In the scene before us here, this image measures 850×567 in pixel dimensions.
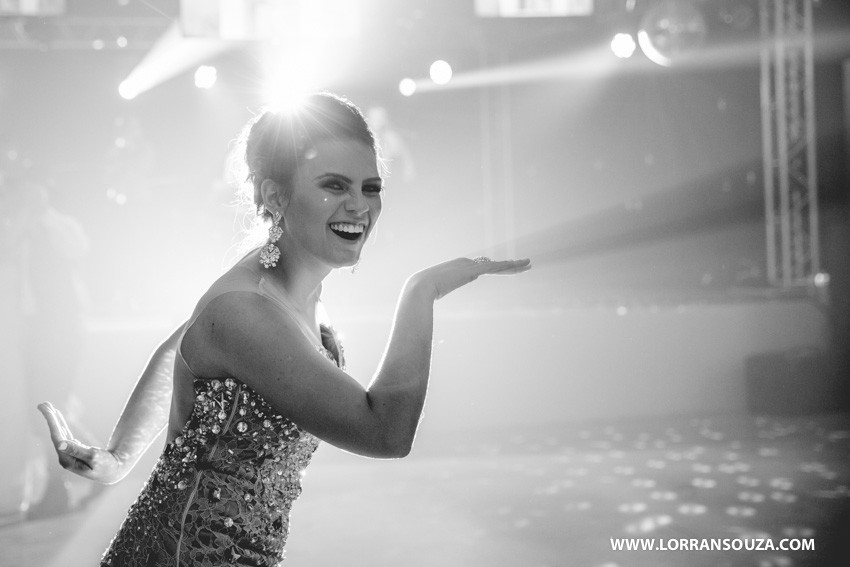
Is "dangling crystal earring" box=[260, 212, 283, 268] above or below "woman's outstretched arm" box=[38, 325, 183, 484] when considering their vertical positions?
above

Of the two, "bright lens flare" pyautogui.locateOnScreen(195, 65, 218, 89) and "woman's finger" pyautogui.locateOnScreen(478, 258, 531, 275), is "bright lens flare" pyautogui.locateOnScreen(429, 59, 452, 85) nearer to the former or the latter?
"bright lens flare" pyautogui.locateOnScreen(195, 65, 218, 89)

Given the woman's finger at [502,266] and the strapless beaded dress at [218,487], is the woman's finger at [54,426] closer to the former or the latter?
the strapless beaded dress at [218,487]

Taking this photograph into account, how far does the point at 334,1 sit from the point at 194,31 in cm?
140

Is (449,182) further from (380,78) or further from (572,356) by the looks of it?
(572,356)

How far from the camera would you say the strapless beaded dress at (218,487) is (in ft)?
4.10

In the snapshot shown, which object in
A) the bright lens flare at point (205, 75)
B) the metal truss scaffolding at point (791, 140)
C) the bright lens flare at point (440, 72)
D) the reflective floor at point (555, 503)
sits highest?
the bright lens flare at point (205, 75)

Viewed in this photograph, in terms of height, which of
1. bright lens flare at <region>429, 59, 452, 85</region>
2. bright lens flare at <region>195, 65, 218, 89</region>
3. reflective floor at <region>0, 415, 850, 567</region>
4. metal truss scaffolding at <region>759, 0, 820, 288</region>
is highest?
bright lens flare at <region>195, 65, 218, 89</region>

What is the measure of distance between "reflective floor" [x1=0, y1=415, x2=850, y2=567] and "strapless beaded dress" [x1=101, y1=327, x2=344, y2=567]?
240 centimetres

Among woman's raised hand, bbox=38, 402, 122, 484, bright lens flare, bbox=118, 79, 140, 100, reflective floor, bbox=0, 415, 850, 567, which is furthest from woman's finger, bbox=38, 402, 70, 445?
bright lens flare, bbox=118, 79, 140, 100

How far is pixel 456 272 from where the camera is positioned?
1.38 metres

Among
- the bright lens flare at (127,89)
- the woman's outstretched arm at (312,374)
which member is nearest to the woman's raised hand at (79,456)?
the woman's outstretched arm at (312,374)

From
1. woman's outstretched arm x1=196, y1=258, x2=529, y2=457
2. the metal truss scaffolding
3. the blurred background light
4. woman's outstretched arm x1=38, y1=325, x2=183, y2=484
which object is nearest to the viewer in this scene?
woman's outstretched arm x1=196, y1=258, x2=529, y2=457

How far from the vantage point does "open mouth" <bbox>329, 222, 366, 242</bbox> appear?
1328 mm

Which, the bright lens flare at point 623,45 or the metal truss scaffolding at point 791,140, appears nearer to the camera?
the metal truss scaffolding at point 791,140
